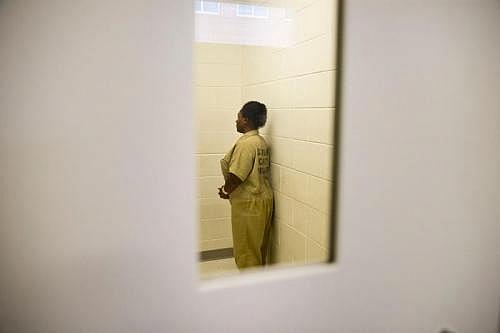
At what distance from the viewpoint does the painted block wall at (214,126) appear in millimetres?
2771

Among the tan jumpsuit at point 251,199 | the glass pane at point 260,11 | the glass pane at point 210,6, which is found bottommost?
the tan jumpsuit at point 251,199

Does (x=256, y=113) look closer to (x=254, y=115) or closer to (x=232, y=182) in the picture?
(x=254, y=115)

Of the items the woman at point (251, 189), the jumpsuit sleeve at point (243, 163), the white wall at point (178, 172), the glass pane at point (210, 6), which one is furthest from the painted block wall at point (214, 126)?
the white wall at point (178, 172)

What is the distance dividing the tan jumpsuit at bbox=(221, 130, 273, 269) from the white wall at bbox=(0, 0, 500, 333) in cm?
154

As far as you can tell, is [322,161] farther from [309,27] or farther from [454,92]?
[454,92]

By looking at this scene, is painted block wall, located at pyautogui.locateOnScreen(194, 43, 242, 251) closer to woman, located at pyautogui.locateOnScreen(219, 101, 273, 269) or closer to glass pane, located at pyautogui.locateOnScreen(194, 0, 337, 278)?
glass pane, located at pyautogui.locateOnScreen(194, 0, 337, 278)

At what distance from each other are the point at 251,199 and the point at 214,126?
881 millimetres

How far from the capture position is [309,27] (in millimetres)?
1634

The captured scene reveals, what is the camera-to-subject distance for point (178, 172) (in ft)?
1.57

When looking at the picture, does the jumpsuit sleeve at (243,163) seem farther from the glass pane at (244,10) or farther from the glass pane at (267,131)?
the glass pane at (244,10)

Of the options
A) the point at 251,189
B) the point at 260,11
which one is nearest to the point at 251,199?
the point at 251,189

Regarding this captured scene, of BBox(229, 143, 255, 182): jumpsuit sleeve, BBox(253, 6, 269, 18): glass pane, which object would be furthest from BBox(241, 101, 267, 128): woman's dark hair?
BBox(253, 6, 269, 18): glass pane

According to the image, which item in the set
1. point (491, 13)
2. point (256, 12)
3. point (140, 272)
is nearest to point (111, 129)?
point (140, 272)

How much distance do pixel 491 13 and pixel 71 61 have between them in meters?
0.79
